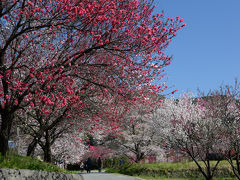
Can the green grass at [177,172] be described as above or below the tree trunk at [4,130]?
below

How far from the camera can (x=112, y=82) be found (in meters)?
11.5

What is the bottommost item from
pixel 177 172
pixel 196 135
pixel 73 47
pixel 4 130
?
pixel 177 172

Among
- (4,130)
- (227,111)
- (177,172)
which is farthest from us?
(177,172)

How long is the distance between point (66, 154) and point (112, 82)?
28.0 metres

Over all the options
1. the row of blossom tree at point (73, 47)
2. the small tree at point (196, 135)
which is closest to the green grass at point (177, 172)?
the small tree at point (196, 135)

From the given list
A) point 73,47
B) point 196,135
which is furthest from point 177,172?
point 73,47

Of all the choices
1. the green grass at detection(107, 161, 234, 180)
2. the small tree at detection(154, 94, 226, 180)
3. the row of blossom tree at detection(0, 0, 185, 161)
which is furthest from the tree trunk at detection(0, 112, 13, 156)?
the green grass at detection(107, 161, 234, 180)

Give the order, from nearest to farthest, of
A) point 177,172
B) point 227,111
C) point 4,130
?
1. point 4,130
2. point 227,111
3. point 177,172

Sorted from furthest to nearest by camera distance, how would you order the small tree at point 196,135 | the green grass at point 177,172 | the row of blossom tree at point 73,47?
the green grass at point 177,172, the small tree at point 196,135, the row of blossom tree at point 73,47

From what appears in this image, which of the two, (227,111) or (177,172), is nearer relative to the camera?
(227,111)

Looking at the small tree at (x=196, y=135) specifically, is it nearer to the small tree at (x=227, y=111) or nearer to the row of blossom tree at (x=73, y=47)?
the small tree at (x=227, y=111)

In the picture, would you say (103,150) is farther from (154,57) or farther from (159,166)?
(154,57)

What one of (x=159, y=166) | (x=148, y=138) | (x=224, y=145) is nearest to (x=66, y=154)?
(x=148, y=138)

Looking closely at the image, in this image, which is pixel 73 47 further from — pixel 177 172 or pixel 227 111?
pixel 177 172
